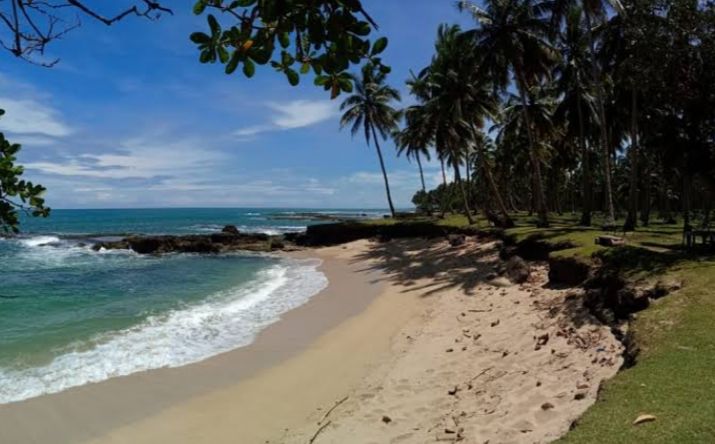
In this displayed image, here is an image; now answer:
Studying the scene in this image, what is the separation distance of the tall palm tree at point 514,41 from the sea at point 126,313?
476 inches

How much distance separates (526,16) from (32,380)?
73.2 feet

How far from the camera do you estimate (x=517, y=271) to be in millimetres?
14867

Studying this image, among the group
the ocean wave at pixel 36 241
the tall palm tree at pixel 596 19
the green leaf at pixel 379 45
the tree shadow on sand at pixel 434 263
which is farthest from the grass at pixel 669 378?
the ocean wave at pixel 36 241

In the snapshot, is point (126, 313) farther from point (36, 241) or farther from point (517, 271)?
point (36, 241)

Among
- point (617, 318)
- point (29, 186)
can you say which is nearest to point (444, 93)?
point (617, 318)

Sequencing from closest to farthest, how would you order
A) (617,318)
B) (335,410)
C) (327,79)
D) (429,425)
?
(327,79)
(429,425)
(335,410)
(617,318)

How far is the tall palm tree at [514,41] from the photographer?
22891mm

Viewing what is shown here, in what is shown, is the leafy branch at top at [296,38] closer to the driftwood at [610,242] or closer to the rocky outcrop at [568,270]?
the rocky outcrop at [568,270]

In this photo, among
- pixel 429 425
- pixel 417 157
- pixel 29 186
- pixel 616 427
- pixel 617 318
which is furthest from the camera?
pixel 417 157

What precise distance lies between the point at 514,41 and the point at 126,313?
18.5m

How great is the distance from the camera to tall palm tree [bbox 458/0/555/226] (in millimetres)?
22891

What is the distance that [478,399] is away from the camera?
22.8ft

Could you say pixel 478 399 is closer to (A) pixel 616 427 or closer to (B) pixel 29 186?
(A) pixel 616 427

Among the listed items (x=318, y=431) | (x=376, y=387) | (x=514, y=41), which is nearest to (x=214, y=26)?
(x=318, y=431)
